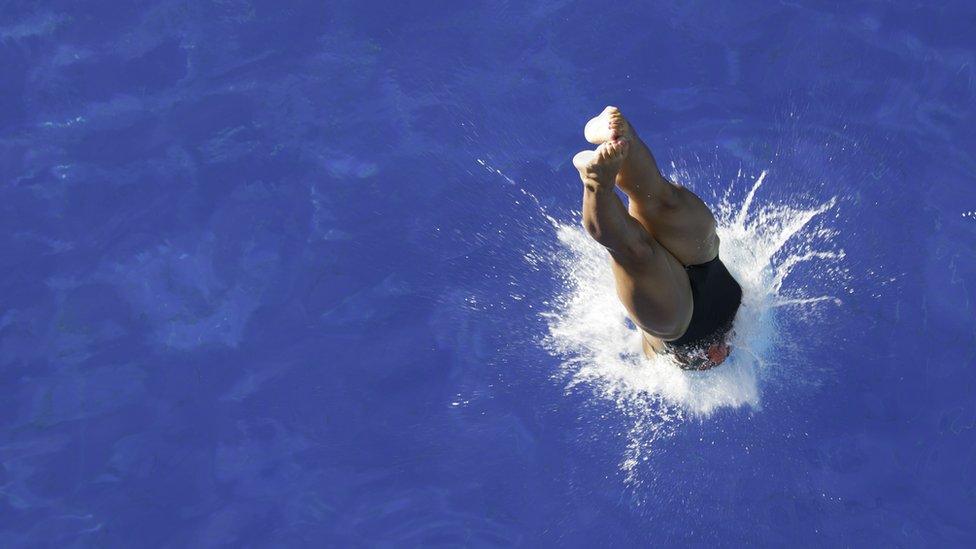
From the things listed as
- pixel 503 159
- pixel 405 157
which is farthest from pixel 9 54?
pixel 503 159

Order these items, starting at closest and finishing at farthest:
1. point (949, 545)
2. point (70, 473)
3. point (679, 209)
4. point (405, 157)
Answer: point (679, 209) < point (949, 545) < point (70, 473) < point (405, 157)

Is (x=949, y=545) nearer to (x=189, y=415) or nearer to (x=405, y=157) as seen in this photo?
(x=405, y=157)

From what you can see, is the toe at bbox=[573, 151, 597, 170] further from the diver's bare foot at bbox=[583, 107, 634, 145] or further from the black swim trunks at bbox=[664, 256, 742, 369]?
the black swim trunks at bbox=[664, 256, 742, 369]

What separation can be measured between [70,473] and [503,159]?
2756 millimetres

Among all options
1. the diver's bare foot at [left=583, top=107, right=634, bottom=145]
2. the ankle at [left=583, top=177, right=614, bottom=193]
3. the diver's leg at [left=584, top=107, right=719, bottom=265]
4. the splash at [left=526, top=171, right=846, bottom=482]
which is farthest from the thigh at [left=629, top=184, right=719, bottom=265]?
the splash at [left=526, top=171, right=846, bottom=482]

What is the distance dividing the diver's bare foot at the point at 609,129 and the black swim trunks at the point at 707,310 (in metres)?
0.89

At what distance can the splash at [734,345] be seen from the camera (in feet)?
16.5

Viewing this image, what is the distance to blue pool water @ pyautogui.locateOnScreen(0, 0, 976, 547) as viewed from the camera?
16.5ft

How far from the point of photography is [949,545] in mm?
4898

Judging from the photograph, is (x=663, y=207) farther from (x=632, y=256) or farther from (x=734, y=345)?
(x=734, y=345)

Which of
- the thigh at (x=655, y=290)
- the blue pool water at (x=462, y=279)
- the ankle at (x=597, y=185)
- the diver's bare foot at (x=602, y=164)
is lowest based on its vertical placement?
the blue pool water at (x=462, y=279)

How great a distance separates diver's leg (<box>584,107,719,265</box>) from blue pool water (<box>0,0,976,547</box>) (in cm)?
89

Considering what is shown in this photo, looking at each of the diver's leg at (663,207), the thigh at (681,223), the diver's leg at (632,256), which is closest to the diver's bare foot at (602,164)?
the diver's leg at (632,256)

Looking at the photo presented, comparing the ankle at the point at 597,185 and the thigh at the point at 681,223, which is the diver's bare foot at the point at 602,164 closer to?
the ankle at the point at 597,185
